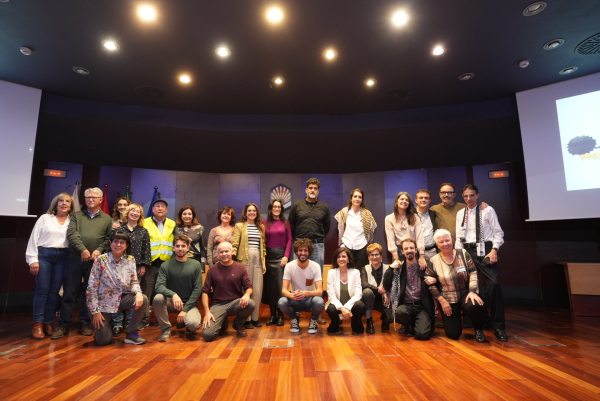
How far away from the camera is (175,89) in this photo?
4.42 meters

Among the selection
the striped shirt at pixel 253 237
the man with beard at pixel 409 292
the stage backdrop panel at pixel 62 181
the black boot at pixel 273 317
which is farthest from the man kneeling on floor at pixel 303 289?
the stage backdrop panel at pixel 62 181

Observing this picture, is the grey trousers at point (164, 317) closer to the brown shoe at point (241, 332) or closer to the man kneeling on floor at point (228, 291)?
the man kneeling on floor at point (228, 291)

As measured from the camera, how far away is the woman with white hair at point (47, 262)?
10.3ft

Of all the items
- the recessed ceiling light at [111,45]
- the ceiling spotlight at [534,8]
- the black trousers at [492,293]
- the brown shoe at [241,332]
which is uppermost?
the recessed ceiling light at [111,45]

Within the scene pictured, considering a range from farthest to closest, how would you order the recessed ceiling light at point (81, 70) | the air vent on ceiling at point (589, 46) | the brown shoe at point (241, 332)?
the recessed ceiling light at point (81, 70) < the air vent on ceiling at point (589, 46) < the brown shoe at point (241, 332)

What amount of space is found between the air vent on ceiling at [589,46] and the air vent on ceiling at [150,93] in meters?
5.22

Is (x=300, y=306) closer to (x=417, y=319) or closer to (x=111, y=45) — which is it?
(x=417, y=319)

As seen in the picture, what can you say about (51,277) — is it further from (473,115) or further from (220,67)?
(473,115)

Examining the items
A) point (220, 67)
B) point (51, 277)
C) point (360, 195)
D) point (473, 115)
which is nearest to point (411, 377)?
point (360, 195)

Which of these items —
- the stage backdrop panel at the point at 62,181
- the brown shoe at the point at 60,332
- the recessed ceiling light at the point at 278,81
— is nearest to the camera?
the brown shoe at the point at 60,332

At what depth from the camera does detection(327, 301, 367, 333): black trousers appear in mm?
3260

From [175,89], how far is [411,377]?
4.38 metres

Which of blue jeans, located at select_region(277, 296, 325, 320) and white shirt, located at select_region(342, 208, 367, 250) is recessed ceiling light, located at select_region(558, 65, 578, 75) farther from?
blue jeans, located at select_region(277, 296, 325, 320)

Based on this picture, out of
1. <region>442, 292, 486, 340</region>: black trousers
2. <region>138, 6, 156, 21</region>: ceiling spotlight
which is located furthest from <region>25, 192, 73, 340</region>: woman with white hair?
<region>442, 292, 486, 340</region>: black trousers
